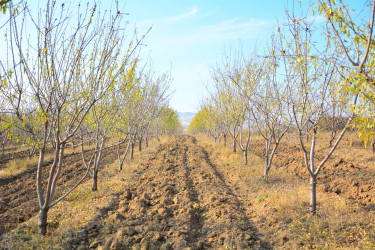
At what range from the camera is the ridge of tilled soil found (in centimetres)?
469

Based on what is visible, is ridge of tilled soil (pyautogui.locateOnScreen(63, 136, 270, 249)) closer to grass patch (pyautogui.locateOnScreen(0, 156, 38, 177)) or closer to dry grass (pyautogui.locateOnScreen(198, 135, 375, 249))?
dry grass (pyautogui.locateOnScreen(198, 135, 375, 249))

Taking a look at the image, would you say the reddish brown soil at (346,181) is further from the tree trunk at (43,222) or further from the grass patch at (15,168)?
the grass patch at (15,168)

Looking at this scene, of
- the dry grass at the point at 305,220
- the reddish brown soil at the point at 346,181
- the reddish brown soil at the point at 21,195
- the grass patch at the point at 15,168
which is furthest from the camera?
the grass patch at the point at 15,168

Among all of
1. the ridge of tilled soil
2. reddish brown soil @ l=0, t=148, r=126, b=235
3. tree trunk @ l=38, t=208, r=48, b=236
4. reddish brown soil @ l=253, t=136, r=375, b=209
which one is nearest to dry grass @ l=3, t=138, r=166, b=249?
tree trunk @ l=38, t=208, r=48, b=236

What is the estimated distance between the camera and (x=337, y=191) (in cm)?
834

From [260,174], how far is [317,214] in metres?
4.98

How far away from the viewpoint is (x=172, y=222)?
575 centimetres

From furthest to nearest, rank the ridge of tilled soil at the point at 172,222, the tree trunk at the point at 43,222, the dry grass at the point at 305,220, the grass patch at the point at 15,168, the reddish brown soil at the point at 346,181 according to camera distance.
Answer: the grass patch at the point at 15,168 < the reddish brown soil at the point at 346,181 < the tree trunk at the point at 43,222 < the ridge of tilled soil at the point at 172,222 < the dry grass at the point at 305,220

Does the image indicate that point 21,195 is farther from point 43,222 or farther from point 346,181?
point 346,181

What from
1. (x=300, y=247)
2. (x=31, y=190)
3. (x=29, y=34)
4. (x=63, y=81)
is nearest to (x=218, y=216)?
(x=300, y=247)

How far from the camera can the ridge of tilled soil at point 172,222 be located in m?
4.69

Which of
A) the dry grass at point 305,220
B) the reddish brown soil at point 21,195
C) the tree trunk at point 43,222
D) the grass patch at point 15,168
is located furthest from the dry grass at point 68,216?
the grass patch at point 15,168

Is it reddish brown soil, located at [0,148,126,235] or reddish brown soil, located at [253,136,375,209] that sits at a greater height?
reddish brown soil, located at [253,136,375,209]

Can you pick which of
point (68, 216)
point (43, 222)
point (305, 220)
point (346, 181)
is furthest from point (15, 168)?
point (346, 181)
